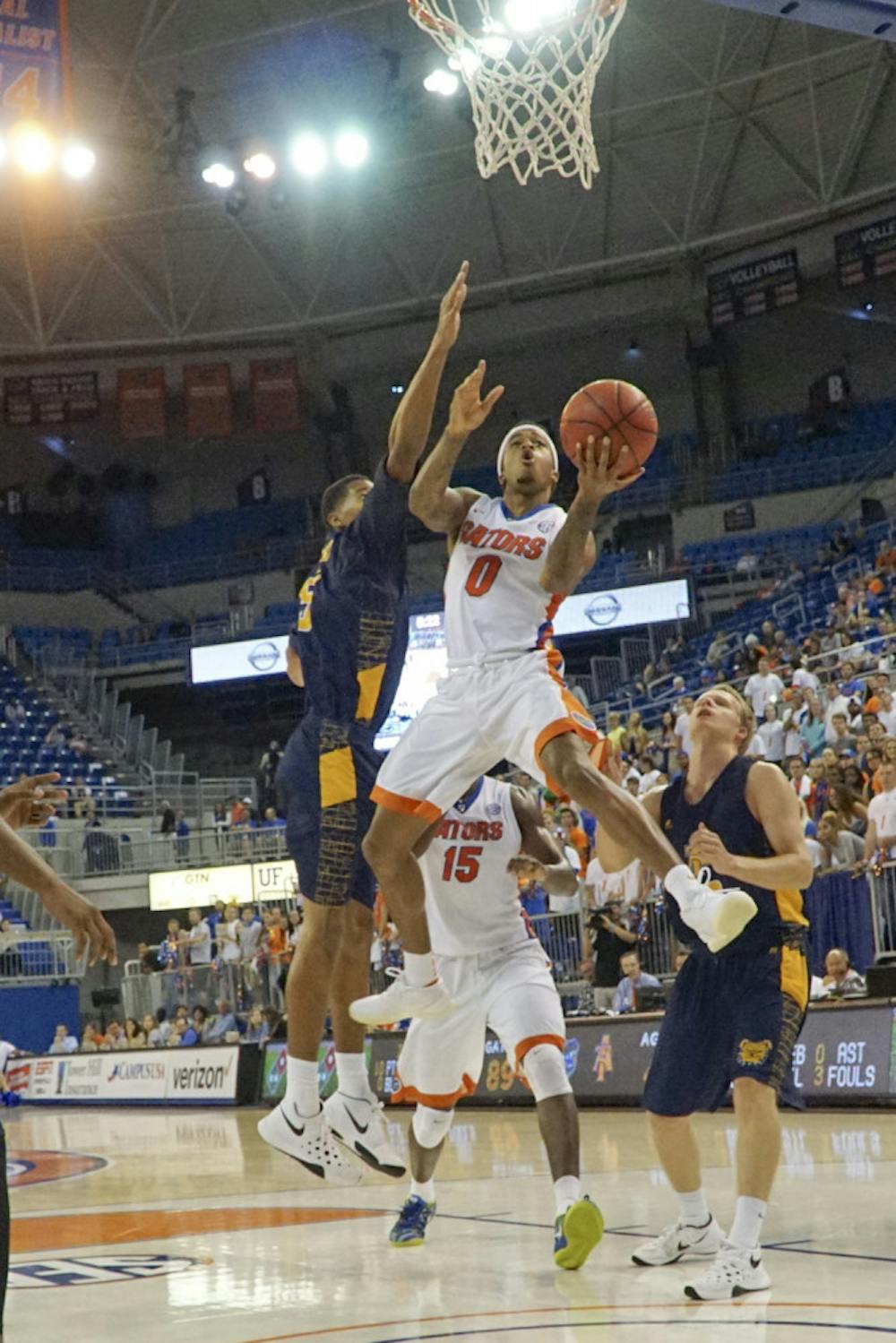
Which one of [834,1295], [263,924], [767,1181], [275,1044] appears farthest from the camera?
[263,924]

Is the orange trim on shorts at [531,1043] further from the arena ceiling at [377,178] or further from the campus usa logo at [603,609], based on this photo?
the arena ceiling at [377,178]

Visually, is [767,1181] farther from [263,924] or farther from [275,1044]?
[263,924]

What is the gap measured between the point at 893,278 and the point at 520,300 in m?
7.75

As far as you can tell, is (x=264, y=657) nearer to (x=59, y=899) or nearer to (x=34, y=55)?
(x=34, y=55)

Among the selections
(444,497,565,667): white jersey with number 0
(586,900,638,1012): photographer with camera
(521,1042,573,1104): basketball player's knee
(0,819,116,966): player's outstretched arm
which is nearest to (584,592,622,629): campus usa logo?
(586,900,638,1012): photographer with camera

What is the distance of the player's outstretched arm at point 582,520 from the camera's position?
19.0ft

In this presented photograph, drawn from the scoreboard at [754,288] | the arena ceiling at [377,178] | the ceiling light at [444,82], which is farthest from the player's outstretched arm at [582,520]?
the scoreboard at [754,288]

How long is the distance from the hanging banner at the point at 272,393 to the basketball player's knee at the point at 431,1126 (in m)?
29.5

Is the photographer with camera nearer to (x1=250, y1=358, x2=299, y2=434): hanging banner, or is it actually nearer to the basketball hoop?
the basketball hoop

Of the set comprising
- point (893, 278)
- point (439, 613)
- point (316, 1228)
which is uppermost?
point (893, 278)

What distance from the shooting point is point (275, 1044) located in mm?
18281

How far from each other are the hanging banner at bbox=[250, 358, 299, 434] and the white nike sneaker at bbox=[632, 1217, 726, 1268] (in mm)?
30533

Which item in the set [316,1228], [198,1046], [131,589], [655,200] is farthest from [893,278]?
[316,1228]

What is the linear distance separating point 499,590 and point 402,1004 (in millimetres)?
1661
